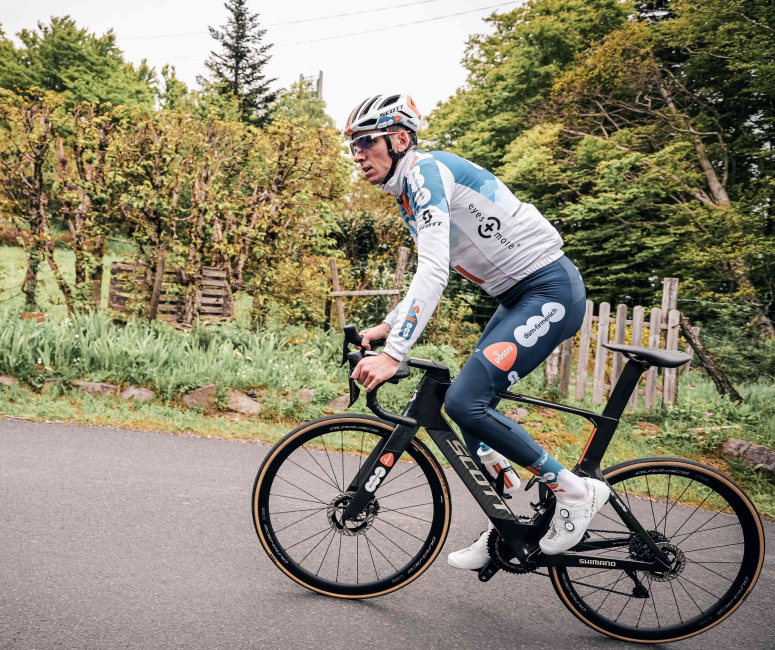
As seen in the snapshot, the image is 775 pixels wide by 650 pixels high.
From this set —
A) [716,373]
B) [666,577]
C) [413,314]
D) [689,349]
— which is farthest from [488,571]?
[689,349]

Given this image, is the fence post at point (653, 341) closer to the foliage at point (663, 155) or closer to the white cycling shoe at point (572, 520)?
the white cycling shoe at point (572, 520)

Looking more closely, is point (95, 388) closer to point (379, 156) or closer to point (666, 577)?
point (379, 156)

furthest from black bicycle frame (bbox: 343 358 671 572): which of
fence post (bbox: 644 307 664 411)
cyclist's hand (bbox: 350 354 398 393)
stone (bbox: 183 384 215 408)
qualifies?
fence post (bbox: 644 307 664 411)

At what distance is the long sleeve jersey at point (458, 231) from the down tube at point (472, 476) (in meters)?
0.56

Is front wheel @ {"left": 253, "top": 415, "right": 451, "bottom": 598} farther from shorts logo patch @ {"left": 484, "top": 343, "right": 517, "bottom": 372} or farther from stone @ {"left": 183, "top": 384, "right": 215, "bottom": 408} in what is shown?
stone @ {"left": 183, "top": 384, "right": 215, "bottom": 408}

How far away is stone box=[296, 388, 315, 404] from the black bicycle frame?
3.39 m

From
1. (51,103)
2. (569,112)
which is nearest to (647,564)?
(51,103)

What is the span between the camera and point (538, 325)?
2.39 metres

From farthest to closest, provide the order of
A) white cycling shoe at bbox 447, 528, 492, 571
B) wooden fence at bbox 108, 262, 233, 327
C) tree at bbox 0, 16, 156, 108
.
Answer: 1. tree at bbox 0, 16, 156, 108
2. wooden fence at bbox 108, 262, 233, 327
3. white cycling shoe at bbox 447, 528, 492, 571

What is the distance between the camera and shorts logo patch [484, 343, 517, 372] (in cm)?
235

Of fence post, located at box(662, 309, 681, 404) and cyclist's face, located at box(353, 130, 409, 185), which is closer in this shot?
cyclist's face, located at box(353, 130, 409, 185)

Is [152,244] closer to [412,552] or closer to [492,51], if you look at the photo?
[412,552]

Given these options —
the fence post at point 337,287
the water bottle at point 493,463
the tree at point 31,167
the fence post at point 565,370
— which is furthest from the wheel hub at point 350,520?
the tree at point 31,167

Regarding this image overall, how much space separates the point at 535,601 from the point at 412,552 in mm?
678
